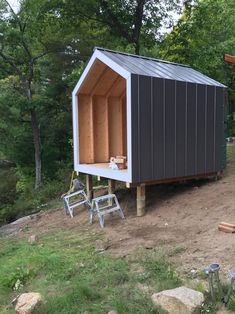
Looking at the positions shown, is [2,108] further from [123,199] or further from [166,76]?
[166,76]

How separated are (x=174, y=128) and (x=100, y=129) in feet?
7.95

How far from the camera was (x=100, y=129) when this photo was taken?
9430mm

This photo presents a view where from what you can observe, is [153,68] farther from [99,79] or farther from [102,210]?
[102,210]

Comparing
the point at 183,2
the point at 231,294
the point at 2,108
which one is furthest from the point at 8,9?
the point at 231,294

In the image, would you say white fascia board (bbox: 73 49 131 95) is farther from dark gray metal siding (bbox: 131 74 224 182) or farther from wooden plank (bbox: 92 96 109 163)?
wooden plank (bbox: 92 96 109 163)

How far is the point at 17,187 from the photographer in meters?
16.5

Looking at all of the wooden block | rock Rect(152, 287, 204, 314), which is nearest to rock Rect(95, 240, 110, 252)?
the wooden block

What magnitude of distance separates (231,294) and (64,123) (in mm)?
14207

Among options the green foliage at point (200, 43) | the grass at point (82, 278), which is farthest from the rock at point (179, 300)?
the green foliage at point (200, 43)

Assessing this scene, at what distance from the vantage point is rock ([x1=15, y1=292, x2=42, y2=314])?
379 centimetres

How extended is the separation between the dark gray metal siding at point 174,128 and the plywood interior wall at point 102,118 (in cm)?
192

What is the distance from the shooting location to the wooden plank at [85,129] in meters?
9.03

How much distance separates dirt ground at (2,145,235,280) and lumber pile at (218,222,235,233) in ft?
→ 0.29

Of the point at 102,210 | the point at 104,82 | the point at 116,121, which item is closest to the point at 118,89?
the point at 104,82
